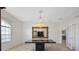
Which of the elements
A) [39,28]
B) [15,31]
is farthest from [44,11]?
[15,31]

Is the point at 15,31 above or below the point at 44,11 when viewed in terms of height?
below

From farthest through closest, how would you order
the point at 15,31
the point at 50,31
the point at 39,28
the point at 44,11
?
the point at 50,31, the point at 39,28, the point at 15,31, the point at 44,11

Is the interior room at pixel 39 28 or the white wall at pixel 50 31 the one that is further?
the white wall at pixel 50 31

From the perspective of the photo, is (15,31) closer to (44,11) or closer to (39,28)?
(39,28)

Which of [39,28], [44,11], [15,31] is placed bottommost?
[15,31]

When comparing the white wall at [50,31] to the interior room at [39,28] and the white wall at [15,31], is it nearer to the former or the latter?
the interior room at [39,28]

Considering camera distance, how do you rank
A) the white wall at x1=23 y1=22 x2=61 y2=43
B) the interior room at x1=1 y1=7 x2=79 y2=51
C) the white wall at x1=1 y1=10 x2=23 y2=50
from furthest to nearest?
the white wall at x1=23 y1=22 x2=61 y2=43, the white wall at x1=1 y1=10 x2=23 y2=50, the interior room at x1=1 y1=7 x2=79 y2=51

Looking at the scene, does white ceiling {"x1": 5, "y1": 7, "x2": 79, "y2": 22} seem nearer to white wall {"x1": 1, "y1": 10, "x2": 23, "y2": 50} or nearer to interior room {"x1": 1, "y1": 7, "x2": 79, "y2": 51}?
interior room {"x1": 1, "y1": 7, "x2": 79, "y2": 51}

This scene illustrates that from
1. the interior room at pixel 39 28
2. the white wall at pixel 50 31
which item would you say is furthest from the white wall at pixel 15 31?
the white wall at pixel 50 31

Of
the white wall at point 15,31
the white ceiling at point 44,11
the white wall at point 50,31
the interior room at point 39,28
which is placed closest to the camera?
the white ceiling at point 44,11

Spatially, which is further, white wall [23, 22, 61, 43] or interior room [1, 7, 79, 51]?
white wall [23, 22, 61, 43]

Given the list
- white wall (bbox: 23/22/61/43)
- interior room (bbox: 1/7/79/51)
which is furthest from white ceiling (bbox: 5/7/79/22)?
white wall (bbox: 23/22/61/43)
